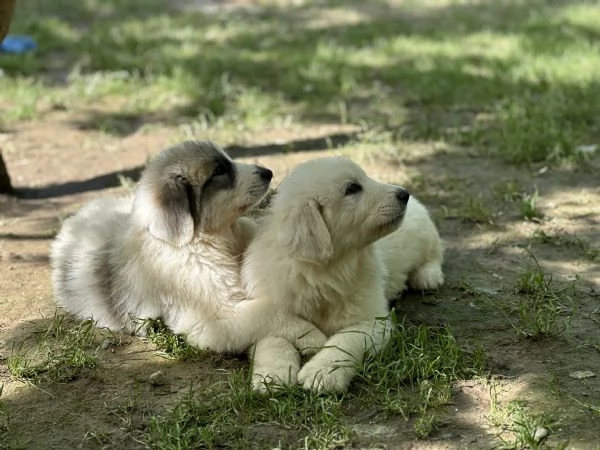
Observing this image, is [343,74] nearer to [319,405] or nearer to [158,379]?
[158,379]

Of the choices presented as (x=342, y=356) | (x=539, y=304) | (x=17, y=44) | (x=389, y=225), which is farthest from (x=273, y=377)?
(x=17, y=44)

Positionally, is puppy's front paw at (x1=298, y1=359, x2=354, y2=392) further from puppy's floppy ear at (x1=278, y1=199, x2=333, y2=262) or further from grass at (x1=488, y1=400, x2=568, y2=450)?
grass at (x1=488, y1=400, x2=568, y2=450)

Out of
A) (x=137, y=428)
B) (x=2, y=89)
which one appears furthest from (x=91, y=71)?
(x=137, y=428)

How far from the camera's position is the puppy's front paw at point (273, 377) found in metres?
3.80

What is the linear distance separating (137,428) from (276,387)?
0.63 metres

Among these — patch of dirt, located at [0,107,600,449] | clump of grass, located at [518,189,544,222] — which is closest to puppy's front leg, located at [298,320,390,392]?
patch of dirt, located at [0,107,600,449]

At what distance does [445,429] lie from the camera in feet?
11.7

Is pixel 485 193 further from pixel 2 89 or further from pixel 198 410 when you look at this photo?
pixel 2 89

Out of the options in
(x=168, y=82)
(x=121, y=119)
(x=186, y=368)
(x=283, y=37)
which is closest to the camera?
(x=186, y=368)

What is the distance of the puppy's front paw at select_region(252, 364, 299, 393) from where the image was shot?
3799 mm

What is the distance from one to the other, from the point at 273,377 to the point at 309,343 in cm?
31

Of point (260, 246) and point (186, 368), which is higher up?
point (260, 246)

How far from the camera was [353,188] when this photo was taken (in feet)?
13.9

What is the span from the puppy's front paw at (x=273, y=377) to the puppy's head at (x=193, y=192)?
2.72ft
